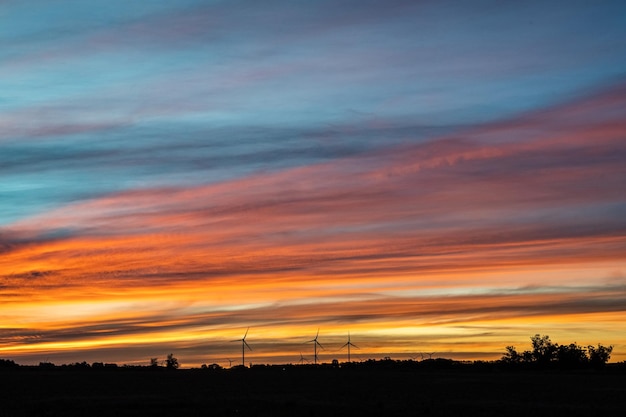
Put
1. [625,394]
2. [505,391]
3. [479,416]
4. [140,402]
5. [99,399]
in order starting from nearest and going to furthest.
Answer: [479,416] < [140,402] < [99,399] < [625,394] < [505,391]

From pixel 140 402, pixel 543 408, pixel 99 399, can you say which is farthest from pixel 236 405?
pixel 543 408

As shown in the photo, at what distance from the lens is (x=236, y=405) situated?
83000mm

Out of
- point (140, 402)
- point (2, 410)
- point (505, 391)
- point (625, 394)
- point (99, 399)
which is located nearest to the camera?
point (2, 410)

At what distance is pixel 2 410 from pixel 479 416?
4294 centimetres

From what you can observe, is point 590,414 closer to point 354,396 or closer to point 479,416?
point 479,416

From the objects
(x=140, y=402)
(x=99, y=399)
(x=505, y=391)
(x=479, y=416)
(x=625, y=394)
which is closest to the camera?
(x=479, y=416)

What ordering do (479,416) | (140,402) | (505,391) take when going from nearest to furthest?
1. (479,416)
2. (140,402)
3. (505,391)

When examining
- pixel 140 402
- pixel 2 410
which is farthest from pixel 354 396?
pixel 2 410

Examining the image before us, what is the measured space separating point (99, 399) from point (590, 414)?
51.3m

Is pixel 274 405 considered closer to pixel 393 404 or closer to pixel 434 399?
pixel 393 404

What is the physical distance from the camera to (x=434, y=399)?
92.1m

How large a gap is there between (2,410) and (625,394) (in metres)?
70.5

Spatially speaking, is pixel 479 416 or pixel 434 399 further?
pixel 434 399

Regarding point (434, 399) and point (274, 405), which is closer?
point (274, 405)
